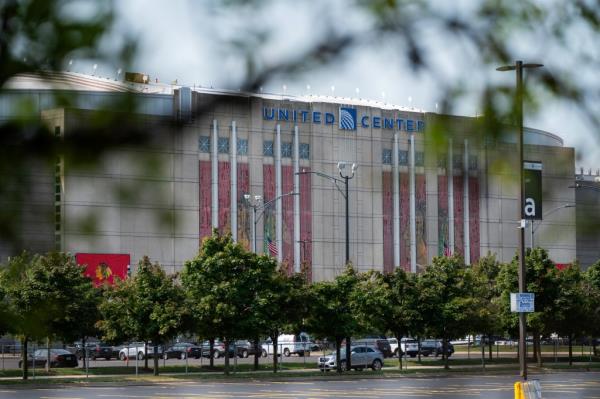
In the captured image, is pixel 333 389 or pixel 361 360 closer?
pixel 333 389

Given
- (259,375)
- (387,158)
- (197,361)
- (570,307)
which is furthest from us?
(197,361)

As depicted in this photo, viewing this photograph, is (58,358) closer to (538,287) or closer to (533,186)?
(538,287)

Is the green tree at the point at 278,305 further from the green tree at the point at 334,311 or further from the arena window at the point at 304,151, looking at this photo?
the arena window at the point at 304,151

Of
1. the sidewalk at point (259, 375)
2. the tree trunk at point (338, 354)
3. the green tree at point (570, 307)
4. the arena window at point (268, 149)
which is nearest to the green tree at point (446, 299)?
the sidewalk at point (259, 375)

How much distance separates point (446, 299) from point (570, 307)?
6.22m

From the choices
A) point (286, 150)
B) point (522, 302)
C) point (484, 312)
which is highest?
point (286, 150)

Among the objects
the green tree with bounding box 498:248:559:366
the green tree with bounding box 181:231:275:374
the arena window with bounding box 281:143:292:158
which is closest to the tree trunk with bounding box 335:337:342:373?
the green tree with bounding box 181:231:275:374

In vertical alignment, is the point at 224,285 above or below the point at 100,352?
above

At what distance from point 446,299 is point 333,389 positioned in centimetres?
1820

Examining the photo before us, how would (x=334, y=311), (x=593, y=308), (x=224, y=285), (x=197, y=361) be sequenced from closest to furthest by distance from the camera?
(x=224, y=285)
(x=334, y=311)
(x=593, y=308)
(x=197, y=361)

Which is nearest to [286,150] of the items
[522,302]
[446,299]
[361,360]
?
[446,299]

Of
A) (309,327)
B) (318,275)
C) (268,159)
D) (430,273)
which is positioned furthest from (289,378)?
(318,275)

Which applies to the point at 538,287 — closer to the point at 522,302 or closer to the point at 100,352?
the point at 522,302

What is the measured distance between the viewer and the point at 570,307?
5381 cm
